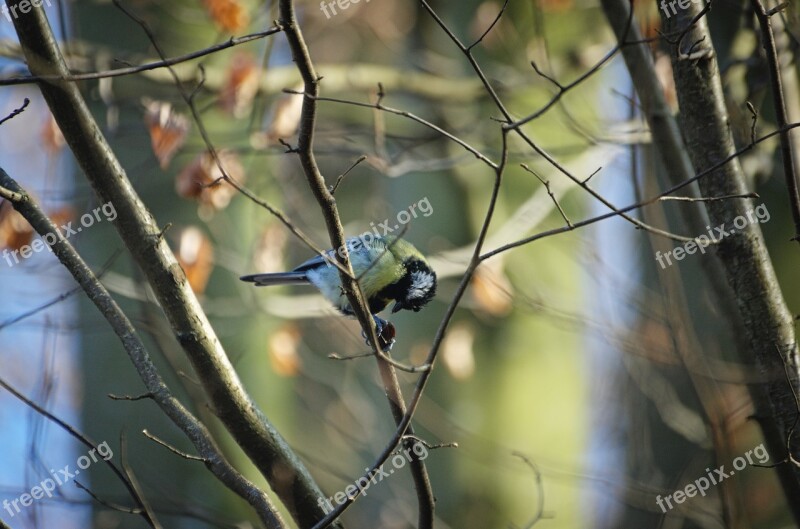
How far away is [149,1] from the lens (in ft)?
16.3

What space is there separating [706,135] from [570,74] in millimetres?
3183

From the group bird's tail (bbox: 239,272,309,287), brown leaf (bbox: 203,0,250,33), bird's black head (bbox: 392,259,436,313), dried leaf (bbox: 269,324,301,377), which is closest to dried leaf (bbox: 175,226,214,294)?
dried leaf (bbox: 269,324,301,377)

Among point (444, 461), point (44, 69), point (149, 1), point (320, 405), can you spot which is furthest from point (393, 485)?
point (44, 69)

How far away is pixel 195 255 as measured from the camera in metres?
4.66

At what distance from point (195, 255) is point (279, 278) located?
1.19 metres

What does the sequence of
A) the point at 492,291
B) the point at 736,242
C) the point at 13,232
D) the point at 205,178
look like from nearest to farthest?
1. the point at 736,242
2. the point at 13,232
3. the point at 205,178
4. the point at 492,291

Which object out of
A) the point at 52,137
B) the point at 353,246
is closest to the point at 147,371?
the point at 353,246

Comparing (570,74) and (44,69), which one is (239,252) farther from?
(44,69)

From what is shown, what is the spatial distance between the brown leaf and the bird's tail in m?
1.90

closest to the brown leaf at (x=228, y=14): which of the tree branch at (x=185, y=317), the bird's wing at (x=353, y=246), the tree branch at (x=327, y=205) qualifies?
the bird's wing at (x=353, y=246)

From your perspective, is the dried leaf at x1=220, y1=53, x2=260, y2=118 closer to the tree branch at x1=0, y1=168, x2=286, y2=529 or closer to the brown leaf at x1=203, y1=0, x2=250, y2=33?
the brown leaf at x1=203, y1=0, x2=250, y2=33

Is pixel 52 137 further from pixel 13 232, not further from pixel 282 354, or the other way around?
pixel 282 354

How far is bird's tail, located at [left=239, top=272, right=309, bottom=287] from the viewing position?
3.67 metres

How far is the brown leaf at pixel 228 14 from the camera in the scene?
472 cm
